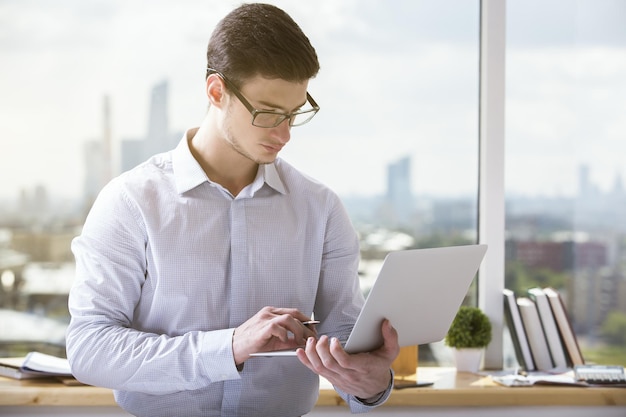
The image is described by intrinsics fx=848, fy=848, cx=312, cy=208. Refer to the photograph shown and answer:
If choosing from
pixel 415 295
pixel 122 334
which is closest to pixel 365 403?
pixel 415 295

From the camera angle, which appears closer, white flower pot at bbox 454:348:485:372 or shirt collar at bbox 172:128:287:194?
shirt collar at bbox 172:128:287:194

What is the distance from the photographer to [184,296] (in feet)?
6.48

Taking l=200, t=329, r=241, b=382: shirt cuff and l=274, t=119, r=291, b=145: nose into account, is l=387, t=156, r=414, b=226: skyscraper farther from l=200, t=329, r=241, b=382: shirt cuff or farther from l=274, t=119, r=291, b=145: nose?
l=200, t=329, r=241, b=382: shirt cuff

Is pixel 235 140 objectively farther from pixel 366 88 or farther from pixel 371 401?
pixel 366 88

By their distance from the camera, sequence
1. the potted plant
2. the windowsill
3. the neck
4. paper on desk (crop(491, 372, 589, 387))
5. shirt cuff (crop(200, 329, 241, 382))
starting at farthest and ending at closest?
the potted plant
paper on desk (crop(491, 372, 589, 387))
the windowsill
the neck
shirt cuff (crop(200, 329, 241, 382))

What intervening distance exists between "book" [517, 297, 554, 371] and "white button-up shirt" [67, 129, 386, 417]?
3.82 ft

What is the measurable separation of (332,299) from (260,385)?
29 centimetres

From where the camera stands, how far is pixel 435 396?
112 inches

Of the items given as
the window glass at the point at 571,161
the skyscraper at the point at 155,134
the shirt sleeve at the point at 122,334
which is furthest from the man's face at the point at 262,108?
the window glass at the point at 571,161

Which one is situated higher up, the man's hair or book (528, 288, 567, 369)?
the man's hair

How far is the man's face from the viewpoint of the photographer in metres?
1.97

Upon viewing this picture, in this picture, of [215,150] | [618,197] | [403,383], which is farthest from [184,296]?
[618,197]

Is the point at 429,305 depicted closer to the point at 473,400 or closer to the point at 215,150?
the point at 215,150

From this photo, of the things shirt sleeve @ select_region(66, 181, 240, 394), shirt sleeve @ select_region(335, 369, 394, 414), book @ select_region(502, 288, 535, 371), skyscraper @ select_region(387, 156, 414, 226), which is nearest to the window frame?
book @ select_region(502, 288, 535, 371)
